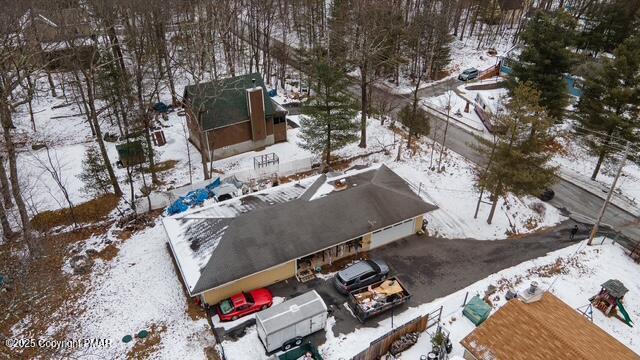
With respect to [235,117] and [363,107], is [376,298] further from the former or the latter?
[235,117]

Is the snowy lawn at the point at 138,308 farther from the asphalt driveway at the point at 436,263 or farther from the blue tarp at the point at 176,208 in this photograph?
the blue tarp at the point at 176,208

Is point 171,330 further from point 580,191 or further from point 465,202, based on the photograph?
point 580,191

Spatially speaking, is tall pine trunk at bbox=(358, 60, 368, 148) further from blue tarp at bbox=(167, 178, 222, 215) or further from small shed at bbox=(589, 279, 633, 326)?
small shed at bbox=(589, 279, 633, 326)

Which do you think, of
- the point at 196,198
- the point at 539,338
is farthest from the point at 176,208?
the point at 539,338

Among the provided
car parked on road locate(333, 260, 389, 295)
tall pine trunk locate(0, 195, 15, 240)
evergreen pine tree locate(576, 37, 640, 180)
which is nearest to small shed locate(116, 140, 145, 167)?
tall pine trunk locate(0, 195, 15, 240)

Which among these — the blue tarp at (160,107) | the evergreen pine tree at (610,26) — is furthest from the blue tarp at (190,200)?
the evergreen pine tree at (610,26)

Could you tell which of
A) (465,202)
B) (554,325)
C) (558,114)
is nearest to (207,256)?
(554,325)
